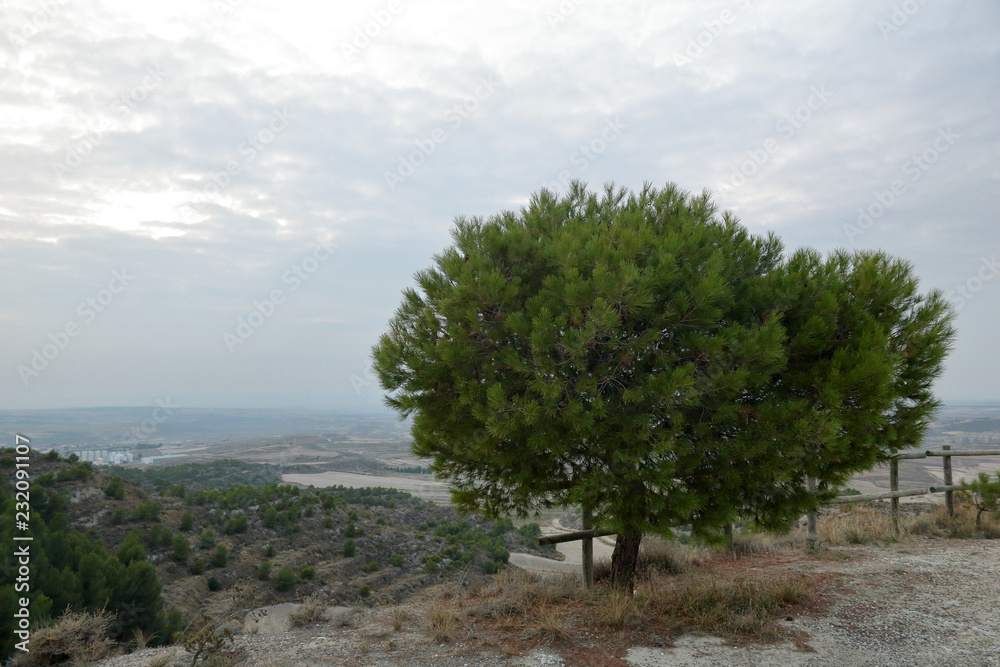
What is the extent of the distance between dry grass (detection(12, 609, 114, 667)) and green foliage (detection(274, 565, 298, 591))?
10632 mm

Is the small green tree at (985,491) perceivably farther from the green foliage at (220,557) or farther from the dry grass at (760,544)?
the green foliage at (220,557)

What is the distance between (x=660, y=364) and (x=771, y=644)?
9.58 ft

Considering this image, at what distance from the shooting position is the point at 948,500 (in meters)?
10.7

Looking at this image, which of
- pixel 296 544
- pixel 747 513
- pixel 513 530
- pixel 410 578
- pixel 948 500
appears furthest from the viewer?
pixel 513 530

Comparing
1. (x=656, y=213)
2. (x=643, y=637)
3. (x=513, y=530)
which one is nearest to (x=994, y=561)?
(x=643, y=637)

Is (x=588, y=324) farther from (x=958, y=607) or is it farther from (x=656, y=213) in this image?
(x=958, y=607)

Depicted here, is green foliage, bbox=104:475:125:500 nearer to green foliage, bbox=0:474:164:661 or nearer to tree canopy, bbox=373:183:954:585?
green foliage, bbox=0:474:164:661

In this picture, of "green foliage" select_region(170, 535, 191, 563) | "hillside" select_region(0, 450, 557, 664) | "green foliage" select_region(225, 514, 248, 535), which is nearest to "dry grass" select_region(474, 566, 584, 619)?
"hillside" select_region(0, 450, 557, 664)

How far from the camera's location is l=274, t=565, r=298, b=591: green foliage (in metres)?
15.7

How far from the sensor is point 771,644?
515cm

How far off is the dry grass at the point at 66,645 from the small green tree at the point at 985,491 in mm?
13474

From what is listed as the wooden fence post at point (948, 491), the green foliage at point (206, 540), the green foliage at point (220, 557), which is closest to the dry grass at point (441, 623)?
the wooden fence post at point (948, 491)

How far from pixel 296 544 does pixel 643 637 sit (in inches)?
680

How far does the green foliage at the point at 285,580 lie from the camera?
15.7 metres
